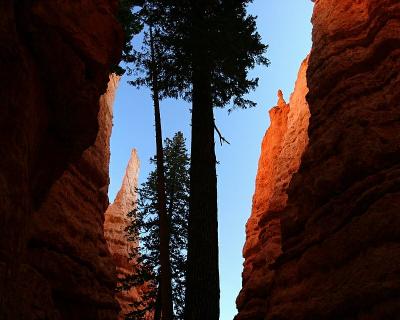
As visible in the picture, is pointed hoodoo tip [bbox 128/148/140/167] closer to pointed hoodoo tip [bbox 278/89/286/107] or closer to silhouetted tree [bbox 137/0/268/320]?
pointed hoodoo tip [bbox 278/89/286/107]

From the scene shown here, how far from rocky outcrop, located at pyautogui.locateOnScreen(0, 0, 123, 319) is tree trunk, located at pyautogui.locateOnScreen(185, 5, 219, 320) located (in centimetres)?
241

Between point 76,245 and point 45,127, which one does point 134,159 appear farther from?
point 45,127

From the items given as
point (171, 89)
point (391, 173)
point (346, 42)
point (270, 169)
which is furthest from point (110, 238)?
point (391, 173)

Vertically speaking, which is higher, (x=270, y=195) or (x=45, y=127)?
(x=270, y=195)

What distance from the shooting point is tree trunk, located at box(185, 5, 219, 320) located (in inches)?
303

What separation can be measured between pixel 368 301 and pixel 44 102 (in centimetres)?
601

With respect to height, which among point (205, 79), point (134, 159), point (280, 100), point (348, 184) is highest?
point (134, 159)

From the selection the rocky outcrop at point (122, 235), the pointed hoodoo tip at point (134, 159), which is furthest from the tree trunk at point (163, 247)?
the pointed hoodoo tip at point (134, 159)

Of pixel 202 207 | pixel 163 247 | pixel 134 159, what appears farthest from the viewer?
pixel 134 159

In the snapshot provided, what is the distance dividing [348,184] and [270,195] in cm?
1530

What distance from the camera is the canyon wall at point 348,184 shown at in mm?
7434

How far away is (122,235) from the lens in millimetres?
38781

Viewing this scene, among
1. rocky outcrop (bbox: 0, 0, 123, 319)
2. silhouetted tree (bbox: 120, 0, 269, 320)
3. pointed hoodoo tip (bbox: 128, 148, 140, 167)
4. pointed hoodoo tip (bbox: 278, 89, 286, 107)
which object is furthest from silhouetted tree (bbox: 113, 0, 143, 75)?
pointed hoodoo tip (bbox: 128, 148, 140, 167)

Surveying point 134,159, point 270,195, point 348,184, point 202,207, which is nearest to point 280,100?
point 270,195
